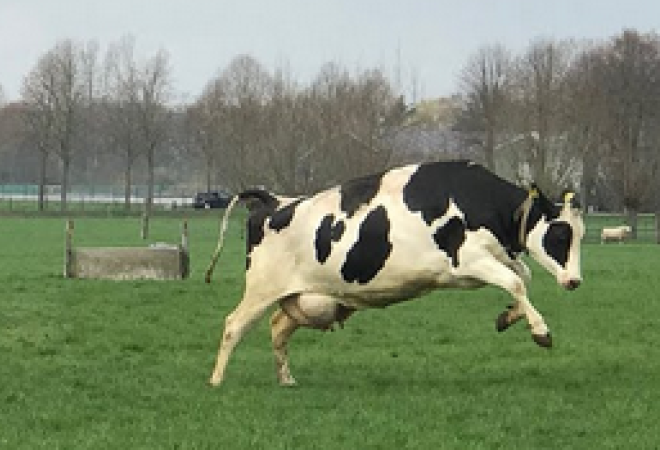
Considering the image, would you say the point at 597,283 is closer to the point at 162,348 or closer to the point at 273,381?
the point at 162,348

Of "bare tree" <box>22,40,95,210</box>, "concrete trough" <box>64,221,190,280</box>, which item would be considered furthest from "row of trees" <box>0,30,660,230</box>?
→ "concrete trough" <box>64,221,190,280</box>

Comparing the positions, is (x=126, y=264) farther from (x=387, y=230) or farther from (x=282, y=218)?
(x=387, y=230)

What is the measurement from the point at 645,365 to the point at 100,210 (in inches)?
3384

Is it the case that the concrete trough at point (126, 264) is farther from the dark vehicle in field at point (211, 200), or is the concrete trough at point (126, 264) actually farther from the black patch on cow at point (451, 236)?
the dark vehicle in field at point (211, 200)

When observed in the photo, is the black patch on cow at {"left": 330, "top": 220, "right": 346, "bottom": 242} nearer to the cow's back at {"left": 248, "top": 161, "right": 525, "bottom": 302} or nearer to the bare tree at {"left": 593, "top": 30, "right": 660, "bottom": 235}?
the cow's back at {"left": 248, "top": 161, "right": 525, "bottom": 302}

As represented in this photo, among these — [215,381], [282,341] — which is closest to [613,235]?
[282,341]

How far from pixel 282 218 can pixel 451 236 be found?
1.78 metres

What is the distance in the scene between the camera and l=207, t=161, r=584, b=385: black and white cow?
34.8ft

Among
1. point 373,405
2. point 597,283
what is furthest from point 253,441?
point 597,283

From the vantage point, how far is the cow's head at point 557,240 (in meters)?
10.8

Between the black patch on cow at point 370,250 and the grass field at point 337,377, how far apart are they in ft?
3.40

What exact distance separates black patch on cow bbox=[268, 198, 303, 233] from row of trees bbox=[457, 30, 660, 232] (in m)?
49.9

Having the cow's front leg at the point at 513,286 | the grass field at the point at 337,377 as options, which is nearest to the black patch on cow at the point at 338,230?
the cow's front leg at the point at 513,286

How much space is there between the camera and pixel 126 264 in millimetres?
25453
